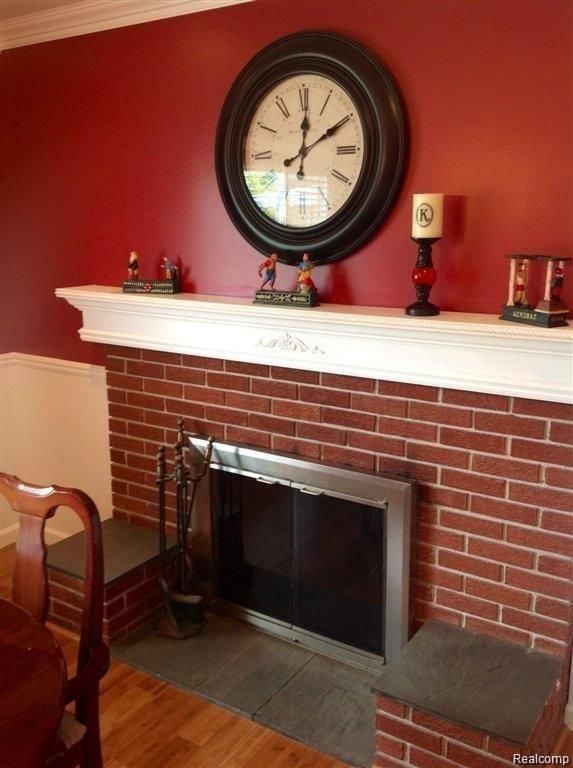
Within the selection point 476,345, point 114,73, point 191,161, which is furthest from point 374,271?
point 114,73

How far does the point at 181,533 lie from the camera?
107 inches

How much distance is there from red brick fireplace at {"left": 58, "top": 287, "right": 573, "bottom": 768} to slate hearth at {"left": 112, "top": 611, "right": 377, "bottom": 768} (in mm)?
231

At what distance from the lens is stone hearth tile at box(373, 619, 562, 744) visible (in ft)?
6.09

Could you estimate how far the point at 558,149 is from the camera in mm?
1925

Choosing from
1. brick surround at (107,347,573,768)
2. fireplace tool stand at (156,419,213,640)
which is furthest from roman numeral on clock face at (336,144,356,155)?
fireplace tool stand at (156,419,213,640)

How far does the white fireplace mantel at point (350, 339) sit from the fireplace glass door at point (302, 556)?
0.50 m

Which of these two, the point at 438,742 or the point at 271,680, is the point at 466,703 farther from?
the point at 271,680

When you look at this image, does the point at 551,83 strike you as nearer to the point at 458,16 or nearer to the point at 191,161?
the point at 458,16

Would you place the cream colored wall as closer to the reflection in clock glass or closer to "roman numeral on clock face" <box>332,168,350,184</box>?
the reflection in clock glass

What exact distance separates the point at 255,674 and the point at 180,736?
36 cm

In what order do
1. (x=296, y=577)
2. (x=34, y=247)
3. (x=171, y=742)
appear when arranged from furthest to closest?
(x=34, y=247), (x=296, y=577), (x=171, y=742)

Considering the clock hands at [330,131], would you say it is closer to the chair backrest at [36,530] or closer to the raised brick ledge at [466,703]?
the chair backrest at [36,530]

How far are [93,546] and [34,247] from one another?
2069mm

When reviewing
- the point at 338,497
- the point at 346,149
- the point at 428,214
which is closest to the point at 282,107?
the point at 346,149
